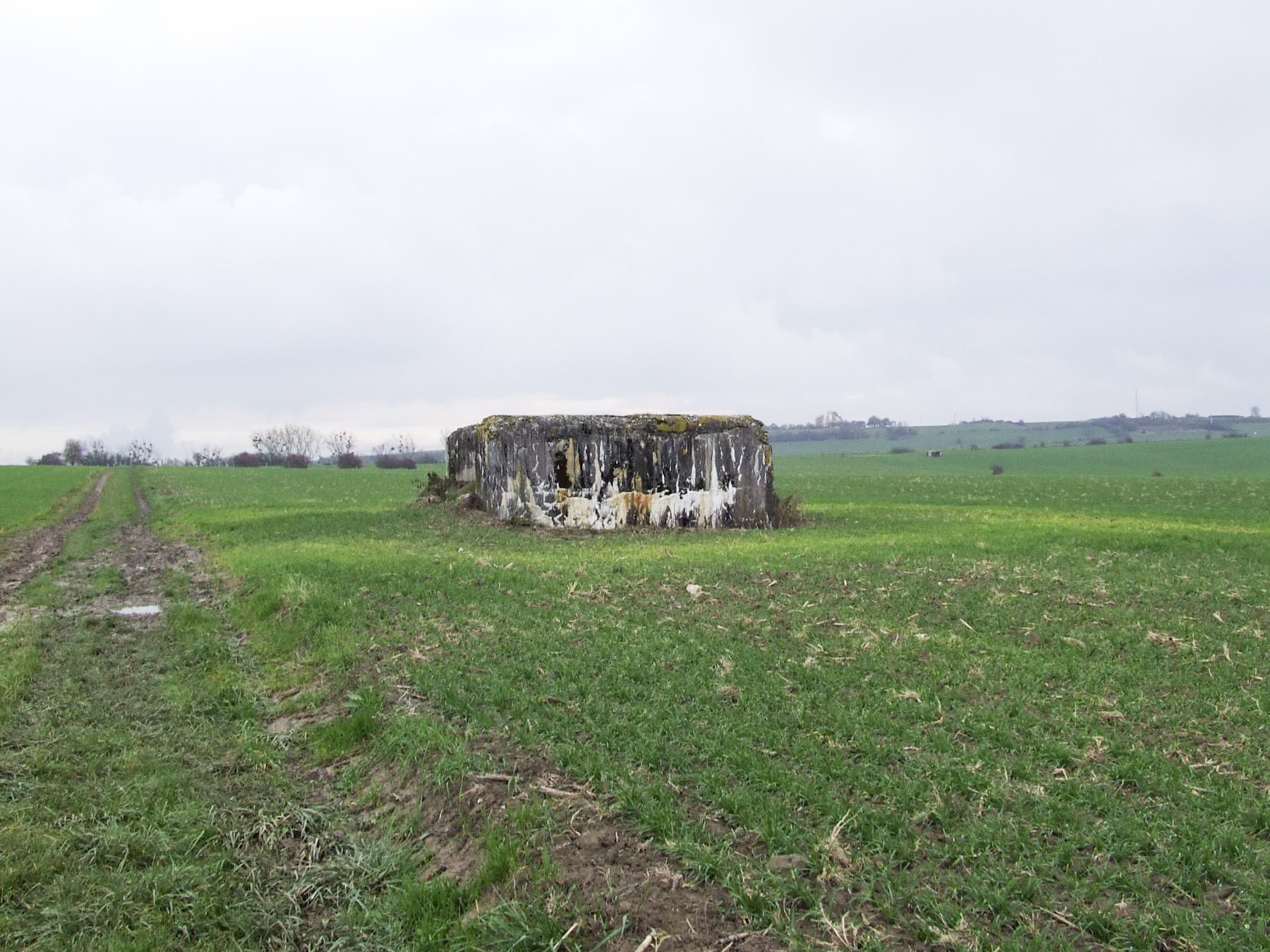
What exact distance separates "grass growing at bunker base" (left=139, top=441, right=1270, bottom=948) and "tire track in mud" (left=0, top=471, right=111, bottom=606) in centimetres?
387

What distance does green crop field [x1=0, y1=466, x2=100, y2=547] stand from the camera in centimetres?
2936

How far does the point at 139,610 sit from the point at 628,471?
13.0 m

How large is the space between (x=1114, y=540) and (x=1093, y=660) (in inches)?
445

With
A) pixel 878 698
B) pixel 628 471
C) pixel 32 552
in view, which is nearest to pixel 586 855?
pixel 878 698

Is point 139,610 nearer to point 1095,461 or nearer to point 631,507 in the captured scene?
point 631,507

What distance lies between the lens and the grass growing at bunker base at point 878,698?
4801 millimetres

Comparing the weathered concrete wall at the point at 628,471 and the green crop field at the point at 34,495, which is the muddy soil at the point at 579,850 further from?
the green crop field at the point at 34,495

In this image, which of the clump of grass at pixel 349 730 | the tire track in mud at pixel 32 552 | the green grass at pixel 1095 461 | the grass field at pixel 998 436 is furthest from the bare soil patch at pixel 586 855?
the grass field at pixel 998 436

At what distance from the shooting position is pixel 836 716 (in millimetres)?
7359

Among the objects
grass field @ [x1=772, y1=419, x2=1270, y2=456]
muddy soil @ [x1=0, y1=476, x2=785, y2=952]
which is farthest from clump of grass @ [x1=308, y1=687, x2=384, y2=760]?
grass field @ [x1=772, y1=419, x2=1270, y2=456]

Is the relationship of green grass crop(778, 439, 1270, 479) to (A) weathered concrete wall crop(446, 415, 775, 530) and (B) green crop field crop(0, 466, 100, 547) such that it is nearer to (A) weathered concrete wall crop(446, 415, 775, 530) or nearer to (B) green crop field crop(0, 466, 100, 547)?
(A) weathered concrete wall crop(446, 415, 775, 530)

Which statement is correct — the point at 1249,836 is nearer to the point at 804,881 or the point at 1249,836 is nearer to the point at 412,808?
the point at 804,881

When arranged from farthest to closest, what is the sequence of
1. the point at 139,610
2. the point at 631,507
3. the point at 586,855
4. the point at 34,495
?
the point at 34,495
the point at 631,507
the point at 139,610
the point at 586,855

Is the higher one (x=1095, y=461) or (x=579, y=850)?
(x=579, y=850)
